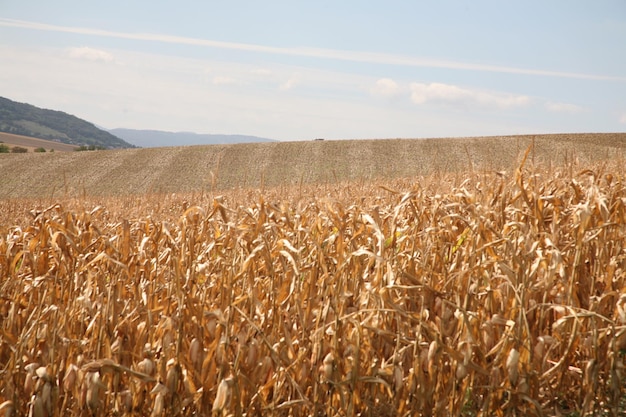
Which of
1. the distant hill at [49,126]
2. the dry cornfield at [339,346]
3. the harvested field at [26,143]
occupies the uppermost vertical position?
the distant hill at [49,126]

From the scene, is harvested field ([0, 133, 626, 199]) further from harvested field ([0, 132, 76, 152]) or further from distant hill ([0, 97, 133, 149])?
distant hill ([0, 97, 133, 149])

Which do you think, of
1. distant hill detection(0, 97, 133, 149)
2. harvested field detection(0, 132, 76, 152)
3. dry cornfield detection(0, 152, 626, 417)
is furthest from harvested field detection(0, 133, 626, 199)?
distant hill detection(0, 97, 133, 149)

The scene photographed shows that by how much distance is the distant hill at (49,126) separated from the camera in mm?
151250

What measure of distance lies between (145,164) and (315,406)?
38.3 metres

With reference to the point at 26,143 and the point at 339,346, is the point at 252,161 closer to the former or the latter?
the point at 339,346

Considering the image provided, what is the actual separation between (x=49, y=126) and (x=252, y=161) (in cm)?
15116

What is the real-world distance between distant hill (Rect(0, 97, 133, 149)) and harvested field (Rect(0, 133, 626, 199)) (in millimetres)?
116996

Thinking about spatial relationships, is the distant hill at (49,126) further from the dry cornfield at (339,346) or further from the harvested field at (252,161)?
the dry cornfield at (339,346)

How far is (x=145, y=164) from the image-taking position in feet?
126

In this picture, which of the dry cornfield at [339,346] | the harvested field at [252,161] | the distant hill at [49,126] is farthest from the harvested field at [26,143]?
the dry cornfield at [339,346]

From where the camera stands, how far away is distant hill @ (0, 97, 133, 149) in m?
151

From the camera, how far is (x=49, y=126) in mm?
166750

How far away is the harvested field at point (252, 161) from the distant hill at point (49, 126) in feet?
384

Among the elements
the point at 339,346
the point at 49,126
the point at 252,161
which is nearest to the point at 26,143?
the point at 252,161
